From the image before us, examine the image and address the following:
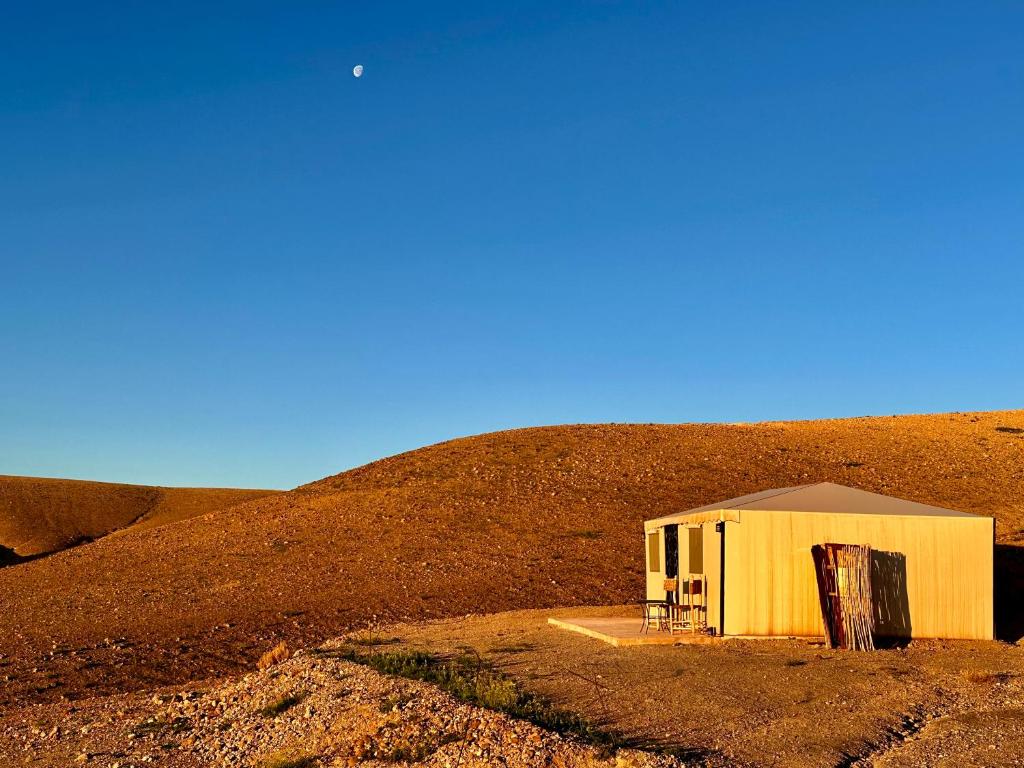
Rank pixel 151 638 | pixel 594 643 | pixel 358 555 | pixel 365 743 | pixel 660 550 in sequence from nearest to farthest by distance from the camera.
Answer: pixel 365 743
pixel 594 643
pixel 660 550
pixel 151 638
pixel 358 555

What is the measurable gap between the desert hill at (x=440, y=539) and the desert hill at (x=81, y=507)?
28.3 metres

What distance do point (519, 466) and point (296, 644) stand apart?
22.8 m

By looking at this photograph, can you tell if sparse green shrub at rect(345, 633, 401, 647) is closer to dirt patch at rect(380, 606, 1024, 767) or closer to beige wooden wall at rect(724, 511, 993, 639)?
dirt patch at rect(380, 606, 1024, 767)

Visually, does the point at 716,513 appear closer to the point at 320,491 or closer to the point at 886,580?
the point at 886,580

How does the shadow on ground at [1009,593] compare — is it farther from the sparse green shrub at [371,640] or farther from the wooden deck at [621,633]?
the sparse green shrub at [371,640]

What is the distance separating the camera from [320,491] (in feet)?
148

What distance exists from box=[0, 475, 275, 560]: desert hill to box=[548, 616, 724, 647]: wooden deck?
1926 inches

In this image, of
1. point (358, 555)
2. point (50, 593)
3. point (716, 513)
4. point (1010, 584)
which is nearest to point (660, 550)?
point (716, 513)

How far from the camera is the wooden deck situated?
17.9 metres

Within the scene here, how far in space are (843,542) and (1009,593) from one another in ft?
30.8

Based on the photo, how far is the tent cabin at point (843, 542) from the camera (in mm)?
18734

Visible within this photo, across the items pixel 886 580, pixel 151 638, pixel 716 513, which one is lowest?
pixel 151 638

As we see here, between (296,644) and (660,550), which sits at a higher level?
(660,550)

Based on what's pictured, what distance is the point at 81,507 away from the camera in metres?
76.7
